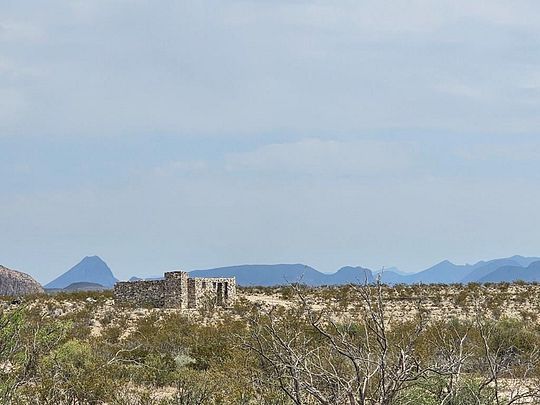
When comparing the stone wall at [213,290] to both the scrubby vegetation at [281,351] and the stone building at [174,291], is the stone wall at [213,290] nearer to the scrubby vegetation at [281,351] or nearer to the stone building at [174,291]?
the stone building at [174,291]

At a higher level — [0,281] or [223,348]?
[0,281]

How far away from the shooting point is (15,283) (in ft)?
172

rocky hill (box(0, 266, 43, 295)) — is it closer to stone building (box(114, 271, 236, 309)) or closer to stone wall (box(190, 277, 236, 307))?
stone building (box(114, 271, 236, 309))

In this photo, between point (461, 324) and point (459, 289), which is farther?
point (459, 289)

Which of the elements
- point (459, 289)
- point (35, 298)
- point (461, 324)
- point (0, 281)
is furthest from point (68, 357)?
point (0, 281)

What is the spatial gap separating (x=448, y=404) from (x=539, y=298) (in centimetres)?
2598

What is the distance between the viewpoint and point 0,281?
52.3 metres

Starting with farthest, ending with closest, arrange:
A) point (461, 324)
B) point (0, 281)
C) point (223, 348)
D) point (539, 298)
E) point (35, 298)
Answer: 1. point (0, 281)
2. point (35, 298)
3. point (539, 298)
4. point (461, 324)
5. point (223, 348)

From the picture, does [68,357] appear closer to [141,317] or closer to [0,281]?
[141,317]

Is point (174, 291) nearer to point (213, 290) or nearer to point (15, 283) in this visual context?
point (213, 290)

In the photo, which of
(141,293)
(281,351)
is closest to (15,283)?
(141,293)

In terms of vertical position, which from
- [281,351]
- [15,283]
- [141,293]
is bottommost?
[281,351]

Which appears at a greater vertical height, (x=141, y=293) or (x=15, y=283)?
(x=15, y=283)

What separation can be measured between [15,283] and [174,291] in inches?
855
